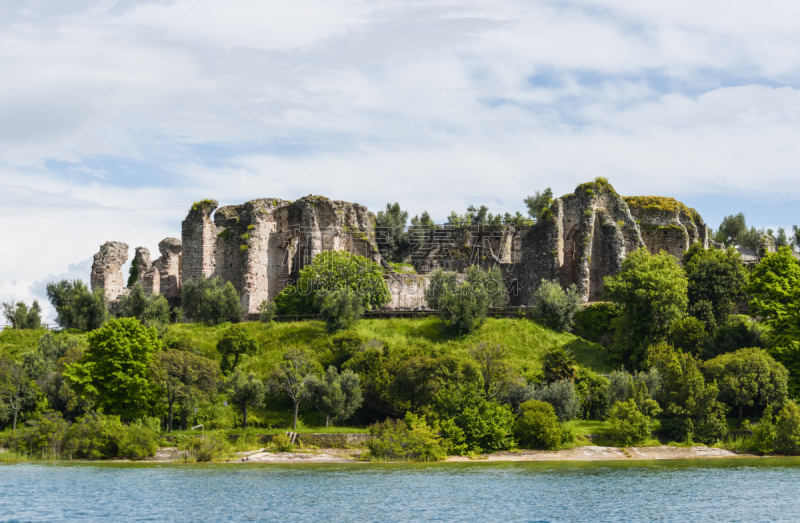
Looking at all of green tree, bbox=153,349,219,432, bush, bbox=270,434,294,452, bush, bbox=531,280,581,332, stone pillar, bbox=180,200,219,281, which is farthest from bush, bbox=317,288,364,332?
stone pillar, bbox=180,200,219,281

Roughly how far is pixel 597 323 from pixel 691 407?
39.2 feet

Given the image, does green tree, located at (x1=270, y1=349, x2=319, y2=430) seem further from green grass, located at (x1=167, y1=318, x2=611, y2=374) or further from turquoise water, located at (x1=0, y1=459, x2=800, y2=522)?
turquoise water, located at (x1=0, y1=459, x2=800, y2=522)

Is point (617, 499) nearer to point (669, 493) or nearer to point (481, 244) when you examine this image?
point (669, 493)

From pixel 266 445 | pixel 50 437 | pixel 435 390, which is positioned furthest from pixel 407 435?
pixel 50 437

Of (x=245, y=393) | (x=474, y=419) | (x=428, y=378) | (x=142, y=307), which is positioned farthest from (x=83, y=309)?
(x=474, y=419)

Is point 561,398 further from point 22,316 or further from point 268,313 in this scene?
point 22,316

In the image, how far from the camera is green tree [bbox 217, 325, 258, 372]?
48.0 meters

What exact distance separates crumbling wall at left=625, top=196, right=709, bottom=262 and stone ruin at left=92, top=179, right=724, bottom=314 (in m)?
0.07

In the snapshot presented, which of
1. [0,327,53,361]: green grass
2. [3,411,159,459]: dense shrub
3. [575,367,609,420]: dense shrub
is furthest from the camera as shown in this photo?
[0,327,53,361]: green grass

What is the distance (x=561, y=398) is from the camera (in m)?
42.2

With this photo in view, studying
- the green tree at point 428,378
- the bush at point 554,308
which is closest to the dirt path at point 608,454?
the green tree at point 428,378

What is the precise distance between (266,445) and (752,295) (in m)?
29.4

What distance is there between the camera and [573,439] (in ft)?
133

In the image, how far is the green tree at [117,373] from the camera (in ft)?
→ 136
